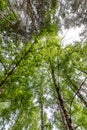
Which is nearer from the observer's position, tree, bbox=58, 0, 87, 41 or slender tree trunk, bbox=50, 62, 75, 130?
slender tree trunk, bbox=50, 62, 75, 130

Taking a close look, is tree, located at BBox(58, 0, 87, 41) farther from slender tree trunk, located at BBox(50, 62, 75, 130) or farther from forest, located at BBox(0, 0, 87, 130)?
slender tree trunk, located at BBox(50, 62, 75, 130)

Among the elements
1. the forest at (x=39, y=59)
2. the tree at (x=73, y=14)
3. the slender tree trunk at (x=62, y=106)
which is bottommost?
the slender tree trunk at (x=62, y=106)

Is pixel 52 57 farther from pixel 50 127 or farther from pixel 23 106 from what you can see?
pixel 50 127

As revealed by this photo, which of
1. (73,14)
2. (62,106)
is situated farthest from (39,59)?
(73,14)

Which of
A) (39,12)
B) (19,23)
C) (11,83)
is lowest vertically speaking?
(11,83)

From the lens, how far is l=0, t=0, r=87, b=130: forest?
6.53 m

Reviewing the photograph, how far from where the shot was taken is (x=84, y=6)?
10609mm

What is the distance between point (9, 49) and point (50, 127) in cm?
411

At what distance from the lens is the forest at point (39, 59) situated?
6.53 meters

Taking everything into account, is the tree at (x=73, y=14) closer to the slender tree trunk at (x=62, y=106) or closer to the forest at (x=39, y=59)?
the forest at (x=39, y=59)

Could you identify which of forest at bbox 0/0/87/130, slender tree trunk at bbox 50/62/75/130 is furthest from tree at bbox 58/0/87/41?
slender tree trunk at bbox 50/62/75/130

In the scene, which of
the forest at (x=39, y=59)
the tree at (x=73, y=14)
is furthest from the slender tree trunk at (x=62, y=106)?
the tree at (x=73, y=14)

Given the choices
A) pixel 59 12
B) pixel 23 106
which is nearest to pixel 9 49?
pixel 23 106

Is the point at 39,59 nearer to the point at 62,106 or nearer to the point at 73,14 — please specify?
the point at 62,106
